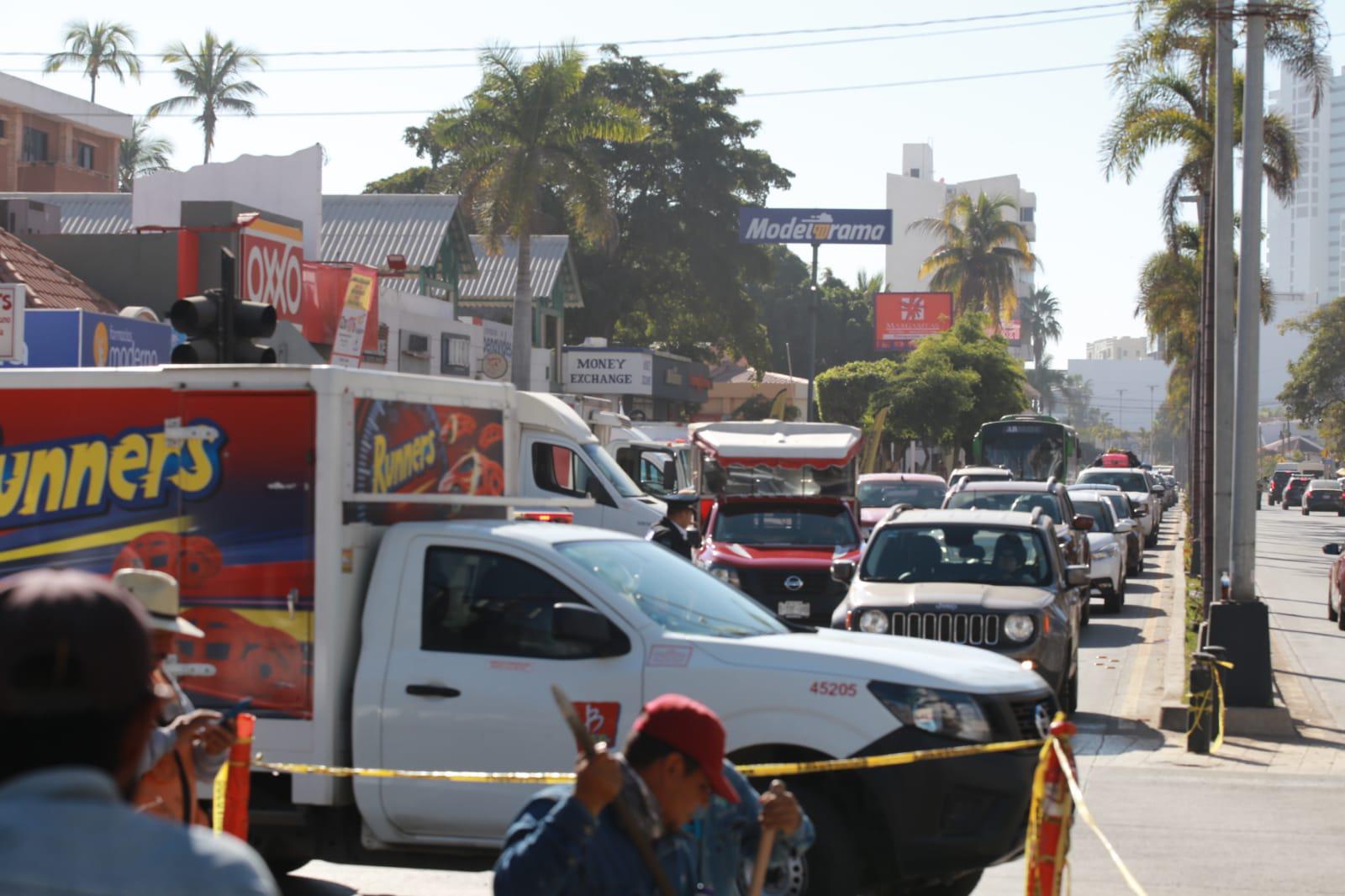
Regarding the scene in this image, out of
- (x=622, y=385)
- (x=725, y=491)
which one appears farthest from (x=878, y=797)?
(x=622, y=385)

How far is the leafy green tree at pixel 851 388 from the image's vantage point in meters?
52.6

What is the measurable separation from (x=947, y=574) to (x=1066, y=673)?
130 centimetres

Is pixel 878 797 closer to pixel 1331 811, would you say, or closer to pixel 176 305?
pixel 1331 811

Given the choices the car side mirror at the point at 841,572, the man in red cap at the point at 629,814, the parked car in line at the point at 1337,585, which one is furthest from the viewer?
the parked car in line at the point at 1337,585

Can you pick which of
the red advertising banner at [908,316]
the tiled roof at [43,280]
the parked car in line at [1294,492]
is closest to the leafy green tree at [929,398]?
the red advertising banner at [908,316]

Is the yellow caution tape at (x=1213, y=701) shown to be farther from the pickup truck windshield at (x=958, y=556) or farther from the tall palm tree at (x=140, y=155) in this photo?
the tall palm tree at (x=140, y=155)

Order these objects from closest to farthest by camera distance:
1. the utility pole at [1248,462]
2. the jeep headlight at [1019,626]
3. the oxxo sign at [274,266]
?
the jeep headlight at [1019,626], the utility pole at [1248,462], the oxxo sign at [274,266]

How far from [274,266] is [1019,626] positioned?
15.4 meters

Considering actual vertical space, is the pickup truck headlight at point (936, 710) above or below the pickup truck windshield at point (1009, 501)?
below

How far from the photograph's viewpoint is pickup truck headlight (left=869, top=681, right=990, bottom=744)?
677cm

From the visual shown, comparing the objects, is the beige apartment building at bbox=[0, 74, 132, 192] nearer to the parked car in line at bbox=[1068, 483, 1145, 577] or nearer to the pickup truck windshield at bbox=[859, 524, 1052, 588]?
the parked car in line at bbox=[1068, 483, 1145, 577]

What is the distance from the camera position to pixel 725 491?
2047 centimetres

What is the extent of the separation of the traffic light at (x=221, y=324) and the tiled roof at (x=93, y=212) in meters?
29.6

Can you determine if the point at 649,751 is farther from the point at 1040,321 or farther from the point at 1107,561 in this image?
the point at 1040,321
